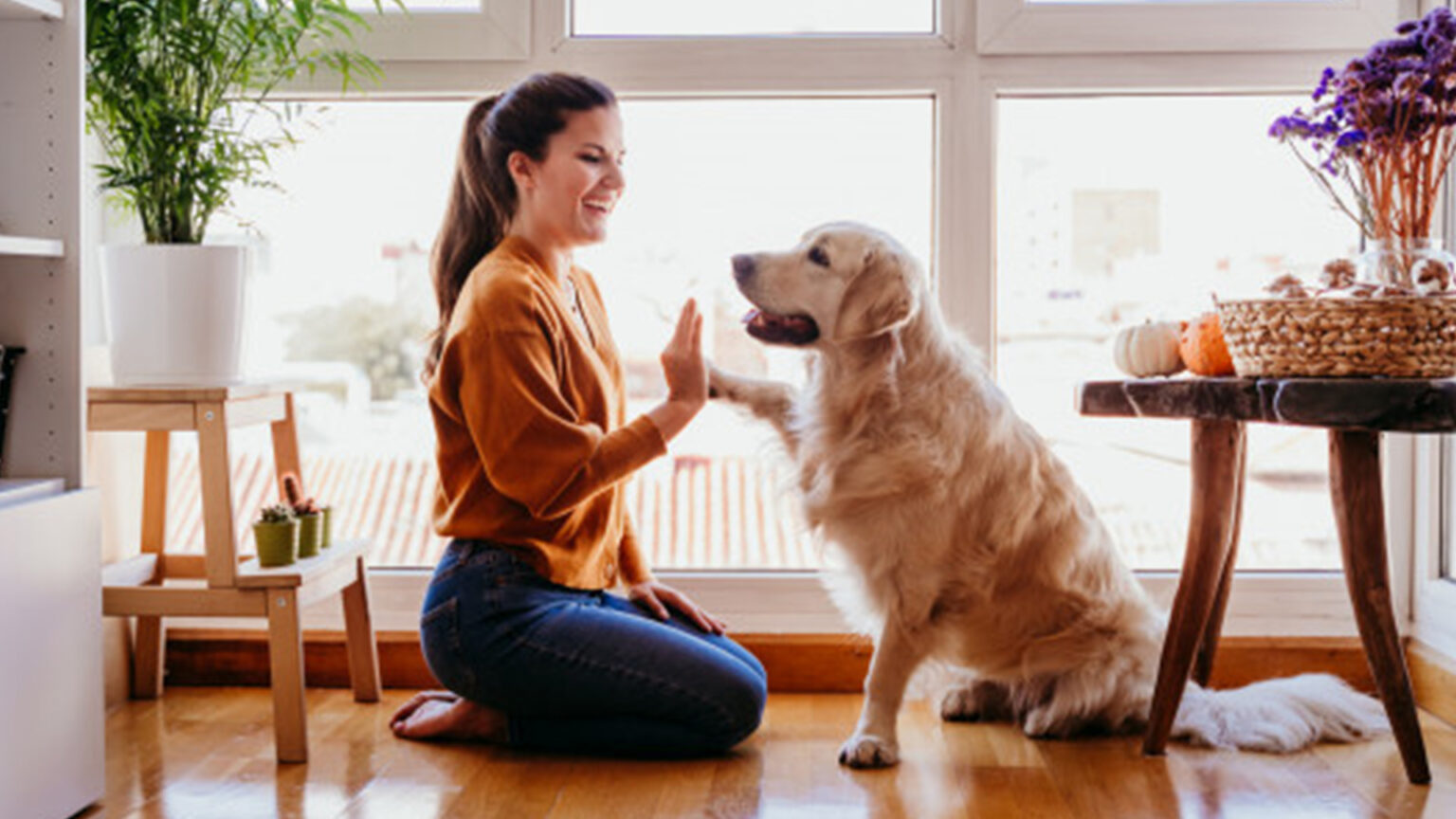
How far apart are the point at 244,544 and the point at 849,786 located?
Answer: 1497 mm

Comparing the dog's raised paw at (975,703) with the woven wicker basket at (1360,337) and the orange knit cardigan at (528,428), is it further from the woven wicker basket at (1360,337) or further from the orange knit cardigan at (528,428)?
the woven wicker basket at (1360,337)

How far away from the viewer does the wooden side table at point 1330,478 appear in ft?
5.98

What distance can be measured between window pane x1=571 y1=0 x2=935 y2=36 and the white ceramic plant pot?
0.90 m

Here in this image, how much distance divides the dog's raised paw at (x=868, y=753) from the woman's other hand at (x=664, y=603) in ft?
1.16

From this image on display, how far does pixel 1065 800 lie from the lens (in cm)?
204

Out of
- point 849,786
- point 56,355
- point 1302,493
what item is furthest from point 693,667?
point 1302,493

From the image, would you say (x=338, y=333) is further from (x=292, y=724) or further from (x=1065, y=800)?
(x=1065, y=800)

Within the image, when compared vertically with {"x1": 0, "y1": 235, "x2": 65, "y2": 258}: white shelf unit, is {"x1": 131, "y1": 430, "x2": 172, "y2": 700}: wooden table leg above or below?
below

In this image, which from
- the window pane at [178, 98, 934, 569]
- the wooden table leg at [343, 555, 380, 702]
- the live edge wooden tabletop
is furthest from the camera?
the window pane at [178, 98, 934, 569]

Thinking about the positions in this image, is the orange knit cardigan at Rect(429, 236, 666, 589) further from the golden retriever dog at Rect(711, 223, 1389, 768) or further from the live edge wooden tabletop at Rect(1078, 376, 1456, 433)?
the live edge wooden tabletop at Rect(1078, 376, 1456, 433)

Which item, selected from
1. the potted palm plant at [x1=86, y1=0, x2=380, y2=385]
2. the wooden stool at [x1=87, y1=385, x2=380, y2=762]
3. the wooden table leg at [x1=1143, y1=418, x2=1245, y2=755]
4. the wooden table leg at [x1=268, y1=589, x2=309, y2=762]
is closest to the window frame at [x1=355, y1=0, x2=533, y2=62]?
the potted palm plant at [x1=86, y1=0, x2=380, y2=385]

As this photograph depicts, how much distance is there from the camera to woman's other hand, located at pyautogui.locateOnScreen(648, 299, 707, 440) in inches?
86.5

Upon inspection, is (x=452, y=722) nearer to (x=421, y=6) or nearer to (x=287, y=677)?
(x=287, y=677)

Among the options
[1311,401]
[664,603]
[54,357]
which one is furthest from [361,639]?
[1311,401]
